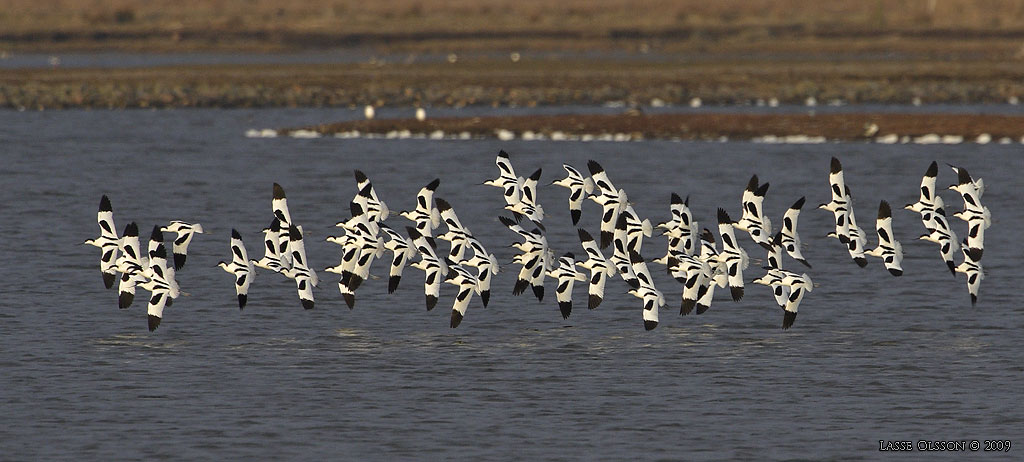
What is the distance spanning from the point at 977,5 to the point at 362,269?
14440cm

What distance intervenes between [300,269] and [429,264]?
1918 mm

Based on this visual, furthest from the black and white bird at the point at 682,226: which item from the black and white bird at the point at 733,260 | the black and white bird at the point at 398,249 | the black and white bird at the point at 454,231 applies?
the black and white bird at the point at 398,249

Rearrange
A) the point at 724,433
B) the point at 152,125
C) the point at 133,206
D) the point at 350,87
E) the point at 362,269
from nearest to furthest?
the point at 724,433, the point at 362,269, the point at 133,206, the point at 152,125, the point at 350,87

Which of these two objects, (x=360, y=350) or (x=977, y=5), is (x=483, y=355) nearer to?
(x=360, y=350)

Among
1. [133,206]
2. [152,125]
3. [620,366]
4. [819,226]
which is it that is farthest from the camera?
[152,125]

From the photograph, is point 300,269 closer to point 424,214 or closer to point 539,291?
point 424,214

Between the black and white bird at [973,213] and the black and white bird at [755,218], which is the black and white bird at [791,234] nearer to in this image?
the black and white bird at [755,218]

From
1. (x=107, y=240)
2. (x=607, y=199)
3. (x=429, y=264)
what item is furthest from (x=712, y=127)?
(x=107, y=240)

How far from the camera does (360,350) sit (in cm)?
2400

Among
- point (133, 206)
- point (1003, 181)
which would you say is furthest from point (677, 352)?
point (1003, 181)

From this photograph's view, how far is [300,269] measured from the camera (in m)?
24.8

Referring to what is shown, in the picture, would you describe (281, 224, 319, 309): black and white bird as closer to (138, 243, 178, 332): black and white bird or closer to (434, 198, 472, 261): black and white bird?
(138, 243, 178, 332): black and white bird

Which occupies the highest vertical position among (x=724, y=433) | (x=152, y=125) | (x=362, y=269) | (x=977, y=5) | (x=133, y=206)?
(x=977, y=5)

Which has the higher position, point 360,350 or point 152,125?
point 152,125
